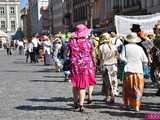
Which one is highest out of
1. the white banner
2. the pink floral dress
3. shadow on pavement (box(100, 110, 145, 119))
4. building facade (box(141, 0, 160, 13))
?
building facade (box(141, 0, 160, 13))

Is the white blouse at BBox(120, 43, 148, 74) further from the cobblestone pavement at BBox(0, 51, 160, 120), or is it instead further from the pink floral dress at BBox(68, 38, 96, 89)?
the cobblestone pavement at BBox(0, 51, 160, 120)

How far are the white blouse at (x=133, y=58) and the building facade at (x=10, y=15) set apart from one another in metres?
149

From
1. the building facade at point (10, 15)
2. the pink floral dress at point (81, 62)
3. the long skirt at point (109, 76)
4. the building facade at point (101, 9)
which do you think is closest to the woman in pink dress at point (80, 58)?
the pink floral dress at point (81, 62)

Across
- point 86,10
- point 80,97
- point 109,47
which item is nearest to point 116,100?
point 109,47

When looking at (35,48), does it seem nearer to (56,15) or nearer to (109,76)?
(109,76)

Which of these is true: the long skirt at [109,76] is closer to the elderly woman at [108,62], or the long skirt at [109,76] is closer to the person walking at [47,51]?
the elderly woman at [108,62]

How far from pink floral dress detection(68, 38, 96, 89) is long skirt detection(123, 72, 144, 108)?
74cm

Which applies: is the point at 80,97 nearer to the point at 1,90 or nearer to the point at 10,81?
the point at 1,90

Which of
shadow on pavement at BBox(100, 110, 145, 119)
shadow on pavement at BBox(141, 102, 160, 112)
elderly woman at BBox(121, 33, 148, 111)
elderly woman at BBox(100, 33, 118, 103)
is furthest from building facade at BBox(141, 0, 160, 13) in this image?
shadow on pavement at BBox(100, 110, 145, 119)

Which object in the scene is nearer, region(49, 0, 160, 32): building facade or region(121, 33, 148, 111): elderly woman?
region(121, 33, 148, 111): elderly woman

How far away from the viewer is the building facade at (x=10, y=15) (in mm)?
161250

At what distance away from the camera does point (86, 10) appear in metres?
94.8

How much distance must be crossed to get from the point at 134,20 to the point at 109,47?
960cm

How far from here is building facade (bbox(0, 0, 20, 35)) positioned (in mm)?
161250
